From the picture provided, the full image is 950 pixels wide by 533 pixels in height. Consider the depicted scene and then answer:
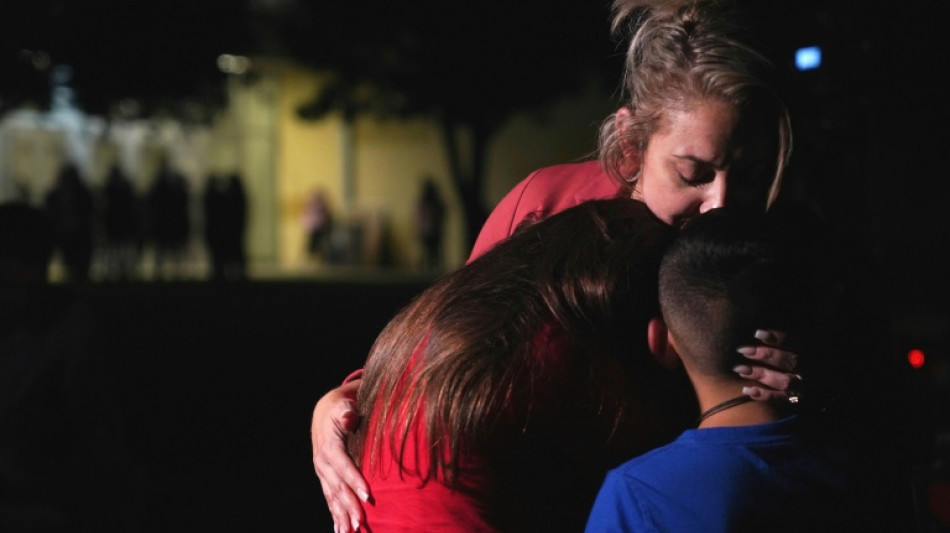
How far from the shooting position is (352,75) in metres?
19.8

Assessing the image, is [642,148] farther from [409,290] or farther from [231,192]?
[231,192]

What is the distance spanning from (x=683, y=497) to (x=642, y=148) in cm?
112

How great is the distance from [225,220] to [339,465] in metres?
18.3

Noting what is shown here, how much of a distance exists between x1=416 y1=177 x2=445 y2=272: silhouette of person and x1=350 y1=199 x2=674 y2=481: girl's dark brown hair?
2254 cm

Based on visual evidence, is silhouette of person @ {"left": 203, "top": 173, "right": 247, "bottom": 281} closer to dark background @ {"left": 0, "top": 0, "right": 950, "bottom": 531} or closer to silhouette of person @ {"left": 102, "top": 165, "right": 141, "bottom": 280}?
dark background @ {"left": 0, "top": 0, "right": 950, "bottom": 531}

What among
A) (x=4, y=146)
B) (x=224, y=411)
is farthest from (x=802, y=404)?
(x=4, y=146)

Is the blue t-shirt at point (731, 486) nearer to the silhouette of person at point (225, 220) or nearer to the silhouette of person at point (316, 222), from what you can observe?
the silhouette of person at point (225, 220)

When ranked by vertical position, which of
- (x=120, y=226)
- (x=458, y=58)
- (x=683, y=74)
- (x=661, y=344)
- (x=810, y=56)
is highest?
(x=458, y=58)

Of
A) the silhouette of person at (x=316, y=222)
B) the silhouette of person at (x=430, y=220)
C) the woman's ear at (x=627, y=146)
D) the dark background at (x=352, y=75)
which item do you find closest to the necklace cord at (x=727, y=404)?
the dark background at (x=352, y=75)

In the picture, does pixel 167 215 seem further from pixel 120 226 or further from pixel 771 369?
pixel 771 369

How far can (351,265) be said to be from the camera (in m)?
30.1

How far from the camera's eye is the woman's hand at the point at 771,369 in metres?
1.94

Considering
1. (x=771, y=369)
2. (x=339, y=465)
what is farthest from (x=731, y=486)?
(x=339, y=465)

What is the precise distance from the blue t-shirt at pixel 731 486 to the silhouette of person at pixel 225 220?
61.2ft
